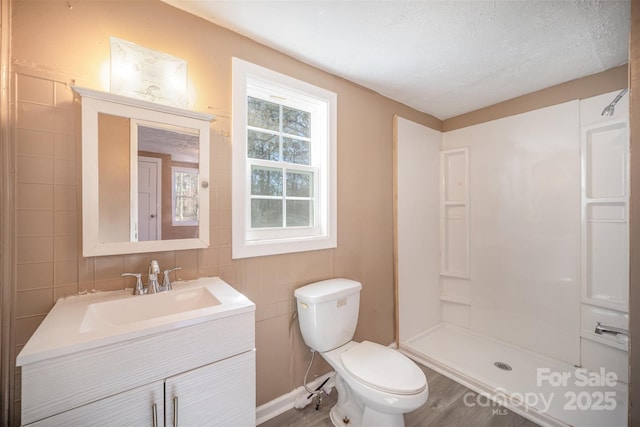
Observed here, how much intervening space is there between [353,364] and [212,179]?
129cm

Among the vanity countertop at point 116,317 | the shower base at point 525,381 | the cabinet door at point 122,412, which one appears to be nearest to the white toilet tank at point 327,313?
the vanity countertop at point 116,317

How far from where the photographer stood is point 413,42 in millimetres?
1529

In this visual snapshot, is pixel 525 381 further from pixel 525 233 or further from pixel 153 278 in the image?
pixel 153 278

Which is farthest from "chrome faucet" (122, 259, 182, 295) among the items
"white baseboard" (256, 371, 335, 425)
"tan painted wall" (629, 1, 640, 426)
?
"tan painted wall" (629, 1, 640, 426)

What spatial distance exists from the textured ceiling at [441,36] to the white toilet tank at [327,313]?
152 centimetres

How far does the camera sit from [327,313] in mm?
1567

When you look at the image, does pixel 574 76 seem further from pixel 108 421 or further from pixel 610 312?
pixel 108 421

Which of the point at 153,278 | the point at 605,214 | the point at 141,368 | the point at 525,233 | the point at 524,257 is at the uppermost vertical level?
the point at 605,214

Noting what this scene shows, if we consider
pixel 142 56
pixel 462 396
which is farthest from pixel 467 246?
pixel 142 56

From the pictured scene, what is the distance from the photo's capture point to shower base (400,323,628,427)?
5.18 ft

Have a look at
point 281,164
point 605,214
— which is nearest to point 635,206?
point 605,214

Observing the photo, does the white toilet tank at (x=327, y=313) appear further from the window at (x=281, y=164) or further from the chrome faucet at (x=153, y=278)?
the chrome faucet at (x=153, y=278)

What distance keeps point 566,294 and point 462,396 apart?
3.91ft

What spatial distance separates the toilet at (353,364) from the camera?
4.10ft
